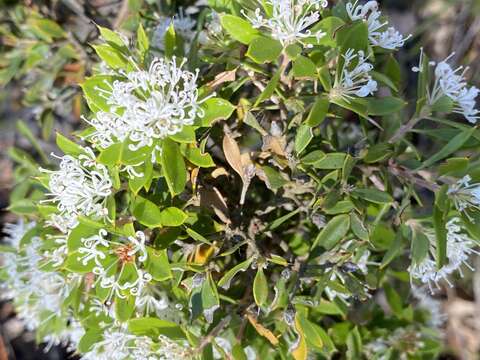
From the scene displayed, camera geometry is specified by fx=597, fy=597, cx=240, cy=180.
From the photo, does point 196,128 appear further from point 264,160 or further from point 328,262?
point 328,262

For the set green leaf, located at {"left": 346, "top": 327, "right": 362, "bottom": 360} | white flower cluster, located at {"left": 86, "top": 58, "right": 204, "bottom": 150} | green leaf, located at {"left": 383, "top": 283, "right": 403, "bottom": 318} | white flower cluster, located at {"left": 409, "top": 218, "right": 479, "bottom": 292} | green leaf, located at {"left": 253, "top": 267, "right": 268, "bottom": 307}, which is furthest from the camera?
green leaf, located at {"left": 383, "top": 283, "right": 403, "bottom": 318}

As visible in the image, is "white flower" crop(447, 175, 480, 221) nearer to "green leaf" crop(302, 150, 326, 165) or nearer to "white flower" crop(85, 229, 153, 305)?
"green leaf" crop(302, 150, 326, 165)

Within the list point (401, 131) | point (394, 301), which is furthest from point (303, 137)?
point (394, 301)

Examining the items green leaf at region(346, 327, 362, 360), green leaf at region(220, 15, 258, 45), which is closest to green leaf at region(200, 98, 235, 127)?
green leaf at region(220, 15, 258, 45)

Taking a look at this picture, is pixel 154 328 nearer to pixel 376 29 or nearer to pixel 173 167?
pixel 173 167

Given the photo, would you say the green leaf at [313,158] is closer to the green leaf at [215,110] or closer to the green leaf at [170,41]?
the green leaf at [215,110]

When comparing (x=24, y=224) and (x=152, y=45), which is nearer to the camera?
(x=152, y=45)

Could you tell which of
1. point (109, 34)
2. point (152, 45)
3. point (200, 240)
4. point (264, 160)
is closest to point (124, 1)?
point (152, 45)
